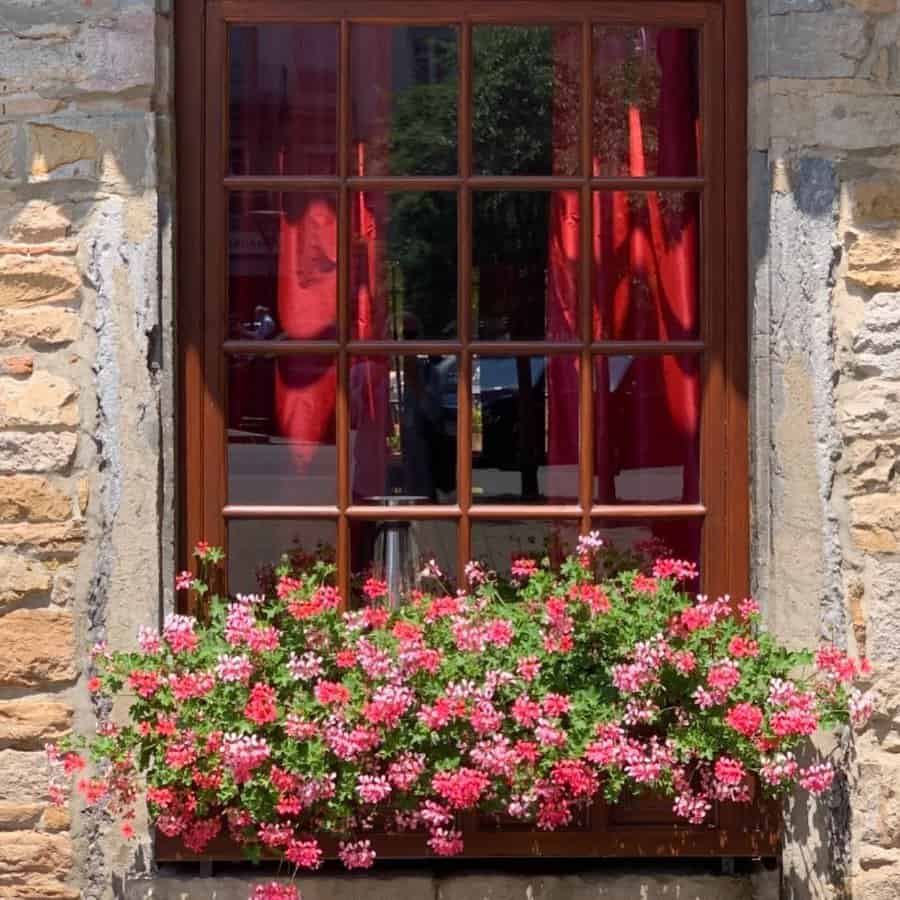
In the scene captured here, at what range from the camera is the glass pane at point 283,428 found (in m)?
4.02

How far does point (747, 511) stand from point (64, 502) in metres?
1.76

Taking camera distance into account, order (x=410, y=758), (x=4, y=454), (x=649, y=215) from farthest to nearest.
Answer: (x=649, y=215)
(x=4, y=454)
(x=410, y=758)

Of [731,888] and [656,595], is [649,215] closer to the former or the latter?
→ [656,595]

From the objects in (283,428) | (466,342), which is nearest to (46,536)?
(283,428)

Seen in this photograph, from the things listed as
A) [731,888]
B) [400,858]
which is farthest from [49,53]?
[731,888]

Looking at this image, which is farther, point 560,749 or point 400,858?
point 400,858

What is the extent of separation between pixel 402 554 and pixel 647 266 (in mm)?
1006

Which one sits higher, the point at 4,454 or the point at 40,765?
the point at 4,454

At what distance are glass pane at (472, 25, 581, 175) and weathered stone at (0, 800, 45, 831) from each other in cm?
200

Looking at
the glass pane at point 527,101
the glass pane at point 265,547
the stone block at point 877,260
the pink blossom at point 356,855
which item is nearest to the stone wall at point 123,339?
the stone block at point 877,260

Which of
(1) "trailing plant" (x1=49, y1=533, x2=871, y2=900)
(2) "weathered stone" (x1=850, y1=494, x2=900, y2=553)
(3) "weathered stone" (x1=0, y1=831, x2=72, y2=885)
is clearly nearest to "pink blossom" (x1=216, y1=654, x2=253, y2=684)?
(1) "trailing plant" (x1=49, y1=533, x2=871, y2=900)

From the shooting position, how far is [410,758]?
3527 mm

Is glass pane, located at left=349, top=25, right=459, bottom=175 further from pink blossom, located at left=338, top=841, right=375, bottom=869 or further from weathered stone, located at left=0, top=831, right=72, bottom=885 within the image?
weathered stone, located at left=0, top=831, right=72, bottom=885

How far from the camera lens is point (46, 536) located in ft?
12.5
